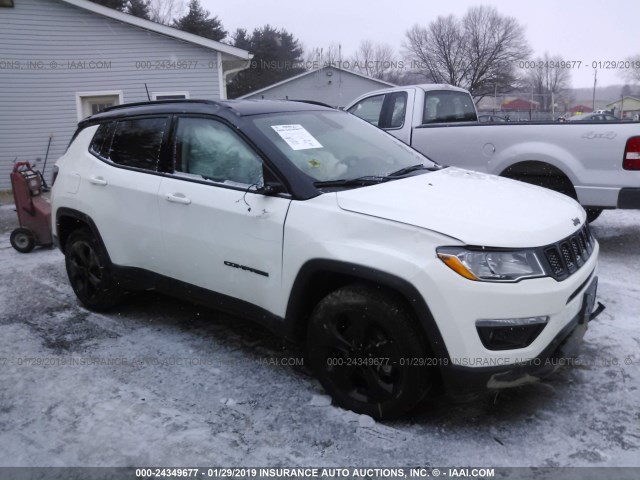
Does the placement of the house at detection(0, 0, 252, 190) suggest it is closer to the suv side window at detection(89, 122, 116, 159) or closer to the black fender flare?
the suv side window at detection(89, 122, 116, 159)

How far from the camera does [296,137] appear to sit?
11.5 ft

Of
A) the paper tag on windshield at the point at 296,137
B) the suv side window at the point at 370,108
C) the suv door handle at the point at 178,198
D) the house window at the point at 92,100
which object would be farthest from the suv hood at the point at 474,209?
the house window at the point at 92,100

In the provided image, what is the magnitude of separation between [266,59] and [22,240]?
145 feet

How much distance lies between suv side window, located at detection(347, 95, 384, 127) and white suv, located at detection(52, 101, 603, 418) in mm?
3507

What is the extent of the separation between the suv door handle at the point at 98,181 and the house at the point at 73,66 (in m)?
10.1

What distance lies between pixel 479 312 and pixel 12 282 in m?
5.09

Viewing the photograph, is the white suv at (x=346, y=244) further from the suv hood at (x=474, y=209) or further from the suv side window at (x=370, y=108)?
the suv side window at (x=370, y=108)

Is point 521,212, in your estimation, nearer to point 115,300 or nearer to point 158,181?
point 158,181

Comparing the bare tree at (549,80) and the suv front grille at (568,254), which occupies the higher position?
the bare tree at (549,80)

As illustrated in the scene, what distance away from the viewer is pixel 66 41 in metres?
13.5

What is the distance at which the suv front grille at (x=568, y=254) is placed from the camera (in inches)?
107

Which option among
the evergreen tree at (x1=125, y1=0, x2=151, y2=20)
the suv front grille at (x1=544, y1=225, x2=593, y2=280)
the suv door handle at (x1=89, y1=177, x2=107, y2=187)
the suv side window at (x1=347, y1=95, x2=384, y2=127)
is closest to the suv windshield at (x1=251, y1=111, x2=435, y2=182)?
the suv front grille at (x1=544, y1=225, x2=593, y2=280)

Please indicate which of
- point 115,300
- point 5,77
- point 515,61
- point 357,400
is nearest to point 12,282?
point 115,300

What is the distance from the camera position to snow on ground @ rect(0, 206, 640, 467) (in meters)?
2.73
